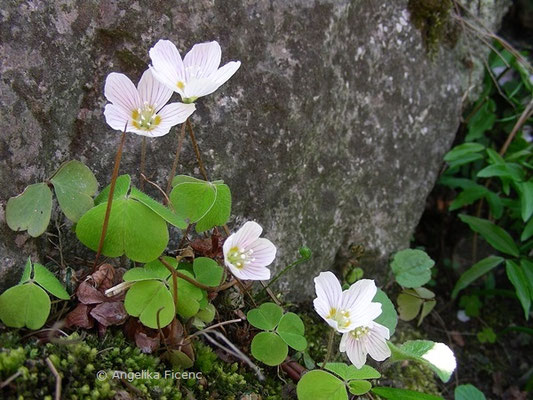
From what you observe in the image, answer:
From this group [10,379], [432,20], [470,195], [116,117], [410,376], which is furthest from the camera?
[470,195]

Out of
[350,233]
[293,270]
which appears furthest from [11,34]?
[350,233]

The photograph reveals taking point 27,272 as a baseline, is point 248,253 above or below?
above

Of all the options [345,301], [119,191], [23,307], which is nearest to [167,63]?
[119,191]

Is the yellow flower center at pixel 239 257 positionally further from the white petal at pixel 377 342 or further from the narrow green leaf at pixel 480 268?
the narrow green leaf at pixel 480 268

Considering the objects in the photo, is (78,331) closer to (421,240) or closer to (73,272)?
(73,272)

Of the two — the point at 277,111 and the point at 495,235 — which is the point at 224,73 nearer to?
the point at 277,111

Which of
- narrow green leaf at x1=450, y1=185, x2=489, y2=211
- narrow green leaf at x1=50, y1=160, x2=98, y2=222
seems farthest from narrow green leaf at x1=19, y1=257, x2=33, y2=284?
narrow green leaf at x1=450, y1=185, x2=489, y2=211

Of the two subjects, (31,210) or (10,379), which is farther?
(31,210)
